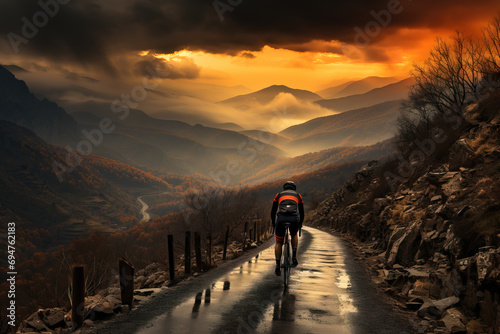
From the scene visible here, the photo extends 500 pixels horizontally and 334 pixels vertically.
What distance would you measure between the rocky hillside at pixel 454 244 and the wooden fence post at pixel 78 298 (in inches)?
271

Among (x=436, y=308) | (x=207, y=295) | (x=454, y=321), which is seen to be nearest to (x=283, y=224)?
(x=207, y=295)

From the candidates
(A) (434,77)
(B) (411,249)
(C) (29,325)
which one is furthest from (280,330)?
(A) (434,77)

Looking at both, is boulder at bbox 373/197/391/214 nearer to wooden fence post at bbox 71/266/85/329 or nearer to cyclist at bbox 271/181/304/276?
cyclist at bbox 271/181/304/276

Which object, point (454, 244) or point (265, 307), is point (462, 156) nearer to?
point (454, 244)

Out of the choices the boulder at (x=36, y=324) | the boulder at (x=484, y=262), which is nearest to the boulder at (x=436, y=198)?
the boulder at (x=484, y=262)

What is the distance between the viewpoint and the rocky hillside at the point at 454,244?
716 centimetres

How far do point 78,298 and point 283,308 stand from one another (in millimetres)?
4456

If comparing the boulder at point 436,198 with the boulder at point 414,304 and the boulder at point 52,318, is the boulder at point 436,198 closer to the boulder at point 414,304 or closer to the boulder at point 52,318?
the boulder at point 414,304

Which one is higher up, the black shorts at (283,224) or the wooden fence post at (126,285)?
the black shorts at (283,224)

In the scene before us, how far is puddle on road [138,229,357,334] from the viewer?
699 cm

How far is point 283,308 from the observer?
8344 mm

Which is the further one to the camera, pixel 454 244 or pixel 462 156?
pixel 462 156

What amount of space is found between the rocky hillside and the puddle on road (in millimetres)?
1733

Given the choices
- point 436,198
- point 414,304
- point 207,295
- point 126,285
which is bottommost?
point 414,304
